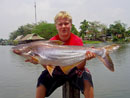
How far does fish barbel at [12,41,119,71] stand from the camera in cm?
335

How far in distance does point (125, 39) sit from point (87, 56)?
7017cm

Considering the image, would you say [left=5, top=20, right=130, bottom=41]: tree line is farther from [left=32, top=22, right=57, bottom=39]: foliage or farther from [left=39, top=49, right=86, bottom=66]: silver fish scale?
[left=39, top=49, right=86, bottom=66]: silver fish scale

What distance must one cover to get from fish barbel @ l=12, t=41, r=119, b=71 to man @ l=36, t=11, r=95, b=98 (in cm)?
22

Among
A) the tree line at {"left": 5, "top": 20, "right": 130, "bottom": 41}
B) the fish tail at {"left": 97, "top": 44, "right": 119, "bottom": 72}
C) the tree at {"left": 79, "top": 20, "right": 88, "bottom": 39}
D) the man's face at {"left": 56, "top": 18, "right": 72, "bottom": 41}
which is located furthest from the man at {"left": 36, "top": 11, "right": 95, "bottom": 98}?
the tree at {"left": 79, "top": 20, "right": 88, "bottom": 39}

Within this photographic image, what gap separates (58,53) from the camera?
339 centimetres

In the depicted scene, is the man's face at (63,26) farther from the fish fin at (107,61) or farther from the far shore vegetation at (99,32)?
the far shore vegetation at (99,32)

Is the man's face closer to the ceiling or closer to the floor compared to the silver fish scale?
closer to the ceiling

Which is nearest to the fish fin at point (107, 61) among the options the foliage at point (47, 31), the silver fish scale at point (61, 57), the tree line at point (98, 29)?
the silver fish scale at point (61, 57)

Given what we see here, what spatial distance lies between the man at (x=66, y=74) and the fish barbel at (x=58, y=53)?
0.22 metres

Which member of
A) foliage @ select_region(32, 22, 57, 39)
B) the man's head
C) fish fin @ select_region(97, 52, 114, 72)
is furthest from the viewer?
foliage @ select_region(32, 22, 57, 39)

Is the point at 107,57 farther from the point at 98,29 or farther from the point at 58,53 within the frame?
the point at 98,29

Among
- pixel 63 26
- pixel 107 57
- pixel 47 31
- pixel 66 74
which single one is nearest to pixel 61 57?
pixel 66 74

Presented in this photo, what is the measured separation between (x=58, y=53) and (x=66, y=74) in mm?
576

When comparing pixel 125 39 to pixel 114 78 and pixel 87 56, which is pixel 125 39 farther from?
pixel 87 56
